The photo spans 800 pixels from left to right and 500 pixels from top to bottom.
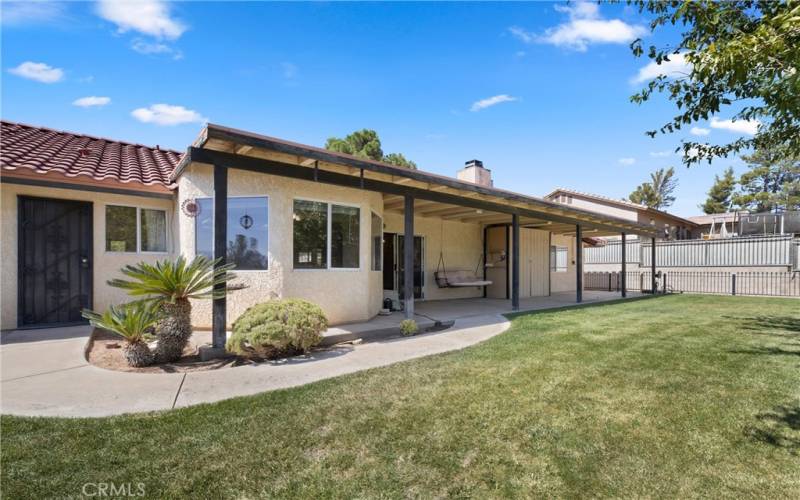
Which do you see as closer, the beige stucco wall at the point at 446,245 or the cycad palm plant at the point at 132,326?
the cycad palm plant at the point at 132,326

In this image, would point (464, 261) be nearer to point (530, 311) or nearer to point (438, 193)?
point (530, 311)

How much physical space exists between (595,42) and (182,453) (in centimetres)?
1001

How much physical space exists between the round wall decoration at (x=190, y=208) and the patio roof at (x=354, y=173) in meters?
0.57

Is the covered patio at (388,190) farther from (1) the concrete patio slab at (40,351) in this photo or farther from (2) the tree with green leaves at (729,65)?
(2) the tree with green leaves at (729,65)

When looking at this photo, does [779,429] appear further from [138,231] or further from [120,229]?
[120,229]

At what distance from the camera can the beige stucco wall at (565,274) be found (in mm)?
16953

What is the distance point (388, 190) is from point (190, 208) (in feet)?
12.0

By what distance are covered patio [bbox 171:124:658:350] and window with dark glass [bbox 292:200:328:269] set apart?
608 mm

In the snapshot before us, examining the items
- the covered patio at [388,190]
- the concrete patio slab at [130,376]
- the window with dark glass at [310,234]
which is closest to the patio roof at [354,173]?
the covered patio at [388,190]

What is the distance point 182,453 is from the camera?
109 inches

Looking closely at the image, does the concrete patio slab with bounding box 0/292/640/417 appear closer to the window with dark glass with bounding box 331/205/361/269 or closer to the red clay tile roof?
the window with dark glass with bounding box 331/205/361/269

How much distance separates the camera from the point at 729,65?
115 inches

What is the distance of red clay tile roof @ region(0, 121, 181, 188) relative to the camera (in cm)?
673

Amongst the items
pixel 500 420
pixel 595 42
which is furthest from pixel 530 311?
pixel 500 420
